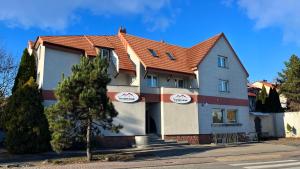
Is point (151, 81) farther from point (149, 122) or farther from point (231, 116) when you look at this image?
point (231, 116)

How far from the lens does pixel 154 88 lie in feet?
86.0

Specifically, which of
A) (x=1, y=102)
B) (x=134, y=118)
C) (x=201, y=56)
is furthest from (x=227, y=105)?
(x=1, y=102)

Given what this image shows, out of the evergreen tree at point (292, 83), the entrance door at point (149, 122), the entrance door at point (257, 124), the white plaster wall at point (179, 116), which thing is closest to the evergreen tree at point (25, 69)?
the entrance door at point (149, 122)

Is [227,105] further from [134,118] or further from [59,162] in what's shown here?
[59,162]

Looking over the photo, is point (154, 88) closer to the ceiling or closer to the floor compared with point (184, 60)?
closer to the floor

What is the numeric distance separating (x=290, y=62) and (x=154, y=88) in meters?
21.7

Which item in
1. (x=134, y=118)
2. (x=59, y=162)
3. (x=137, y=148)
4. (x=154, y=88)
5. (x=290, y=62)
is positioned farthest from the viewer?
(x=290, y=62)

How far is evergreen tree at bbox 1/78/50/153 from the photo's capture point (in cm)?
1945

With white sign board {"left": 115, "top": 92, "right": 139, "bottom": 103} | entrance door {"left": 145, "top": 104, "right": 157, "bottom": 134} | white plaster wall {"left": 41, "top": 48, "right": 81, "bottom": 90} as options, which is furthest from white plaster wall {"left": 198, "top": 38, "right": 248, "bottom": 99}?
white plaster wall {"left": 41, "top": 48, "right": 81, "bottom": 90}

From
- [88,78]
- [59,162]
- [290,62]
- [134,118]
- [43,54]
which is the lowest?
[59,162]

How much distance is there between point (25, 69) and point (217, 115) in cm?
1662

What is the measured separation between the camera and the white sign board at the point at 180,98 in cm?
2641

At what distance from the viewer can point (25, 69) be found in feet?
76.9

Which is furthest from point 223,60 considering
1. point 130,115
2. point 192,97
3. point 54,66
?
point 54,66
